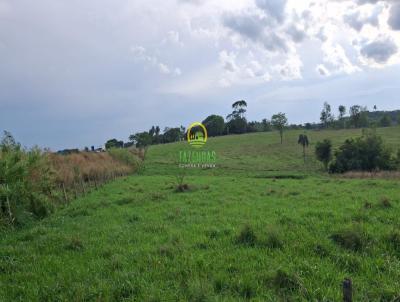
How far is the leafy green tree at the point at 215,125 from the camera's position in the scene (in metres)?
98.3

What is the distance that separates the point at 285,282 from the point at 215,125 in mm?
93446

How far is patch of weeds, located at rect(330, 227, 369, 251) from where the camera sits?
644 centimetres

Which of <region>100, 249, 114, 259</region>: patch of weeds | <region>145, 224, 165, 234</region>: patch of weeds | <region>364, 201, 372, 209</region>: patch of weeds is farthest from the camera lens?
<region>364, 201, 372, 209</region>: patch of weeds

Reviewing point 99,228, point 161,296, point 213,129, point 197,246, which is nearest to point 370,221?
point 197,246

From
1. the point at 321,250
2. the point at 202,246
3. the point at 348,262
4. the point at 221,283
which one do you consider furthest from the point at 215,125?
the point at 221,283

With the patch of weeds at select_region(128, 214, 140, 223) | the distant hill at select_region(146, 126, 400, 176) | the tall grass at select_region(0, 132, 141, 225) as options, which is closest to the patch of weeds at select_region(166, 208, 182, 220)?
the patch of weeds at select_region(128, 214, 140, 223)

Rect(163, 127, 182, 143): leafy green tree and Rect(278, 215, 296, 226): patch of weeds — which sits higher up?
Rect(163, 127, 182, 143): leafy green tree

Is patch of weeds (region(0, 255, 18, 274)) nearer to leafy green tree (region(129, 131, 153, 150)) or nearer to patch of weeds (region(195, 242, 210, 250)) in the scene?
patch of weeds (region(195, 242, 210, 250))

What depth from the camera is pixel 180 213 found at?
10883mm

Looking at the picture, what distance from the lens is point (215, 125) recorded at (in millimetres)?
97875

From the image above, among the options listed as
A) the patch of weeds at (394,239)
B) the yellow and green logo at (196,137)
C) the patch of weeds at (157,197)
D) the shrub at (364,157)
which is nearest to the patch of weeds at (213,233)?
the patch of weeds at (394,239)

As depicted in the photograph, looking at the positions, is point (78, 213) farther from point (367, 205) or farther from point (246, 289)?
point (367, 205)

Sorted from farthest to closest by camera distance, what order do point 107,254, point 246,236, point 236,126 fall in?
point 236,126 → point 246,236 → point 107,254

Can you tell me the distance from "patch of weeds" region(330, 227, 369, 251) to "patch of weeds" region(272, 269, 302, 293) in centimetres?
207
